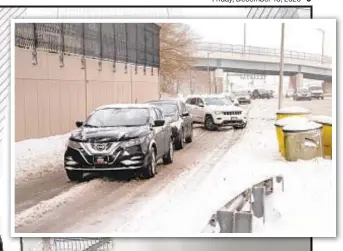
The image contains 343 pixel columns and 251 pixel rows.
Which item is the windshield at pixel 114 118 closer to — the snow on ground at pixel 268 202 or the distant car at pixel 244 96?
the snow on ground at pixel 268 202

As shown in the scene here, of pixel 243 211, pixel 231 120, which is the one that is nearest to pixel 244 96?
pixel 231 120

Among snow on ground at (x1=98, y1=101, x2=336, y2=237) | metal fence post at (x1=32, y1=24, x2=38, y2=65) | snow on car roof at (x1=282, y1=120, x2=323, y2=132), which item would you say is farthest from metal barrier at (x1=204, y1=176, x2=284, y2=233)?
metal fence post at (x1=32, y1=24, x2=38, y2=65)

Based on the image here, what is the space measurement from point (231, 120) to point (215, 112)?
0.33 ft

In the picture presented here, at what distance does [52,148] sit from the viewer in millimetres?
2809

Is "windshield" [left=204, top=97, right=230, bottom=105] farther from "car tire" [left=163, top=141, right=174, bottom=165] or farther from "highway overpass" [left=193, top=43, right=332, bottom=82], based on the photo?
"car tire" [left=163, top=141, right=174, bottom=165]

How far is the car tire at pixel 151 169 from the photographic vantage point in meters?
2.83

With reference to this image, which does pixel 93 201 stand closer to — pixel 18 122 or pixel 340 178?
pixel 18 122

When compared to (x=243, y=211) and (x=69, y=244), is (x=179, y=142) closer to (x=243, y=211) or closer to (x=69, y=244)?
(x=243, y=211)

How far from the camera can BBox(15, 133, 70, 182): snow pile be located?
9.18 feet

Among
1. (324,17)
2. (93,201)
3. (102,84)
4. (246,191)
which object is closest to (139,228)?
(93,201)

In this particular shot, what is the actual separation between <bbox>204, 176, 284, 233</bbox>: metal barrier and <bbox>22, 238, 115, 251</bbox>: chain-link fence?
0.51 metres

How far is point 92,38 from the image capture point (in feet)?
9.35

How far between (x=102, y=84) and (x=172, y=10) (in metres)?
0.51

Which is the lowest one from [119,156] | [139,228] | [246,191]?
[139,228]
